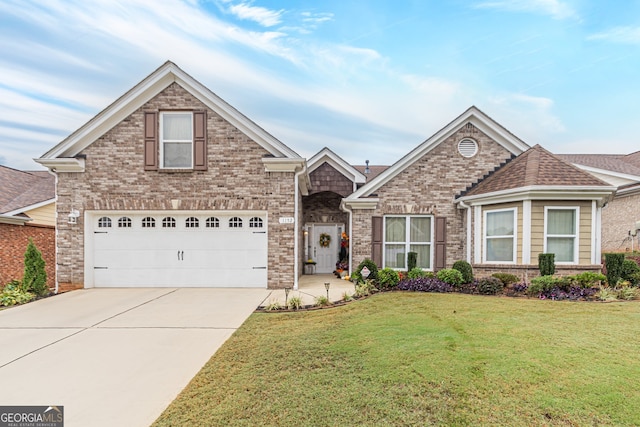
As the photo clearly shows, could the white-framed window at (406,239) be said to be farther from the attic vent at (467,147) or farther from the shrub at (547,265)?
the shrub at (547,265)

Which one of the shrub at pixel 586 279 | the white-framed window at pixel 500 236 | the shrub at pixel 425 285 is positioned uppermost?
the white-framed window at pixel 500 236

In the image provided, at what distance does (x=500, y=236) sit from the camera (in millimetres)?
10766

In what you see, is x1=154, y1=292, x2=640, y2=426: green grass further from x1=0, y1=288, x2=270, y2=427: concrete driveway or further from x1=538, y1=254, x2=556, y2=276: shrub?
x1=538, y1=254, x2=556, y2=276: shrub

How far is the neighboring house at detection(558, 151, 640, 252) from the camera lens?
15914 millimetres

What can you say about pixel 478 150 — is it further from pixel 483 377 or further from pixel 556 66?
pixel 483 377

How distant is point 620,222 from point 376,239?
1344cm

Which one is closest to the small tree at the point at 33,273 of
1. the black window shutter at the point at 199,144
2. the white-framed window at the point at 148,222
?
the white-framed window at the point at 148,222

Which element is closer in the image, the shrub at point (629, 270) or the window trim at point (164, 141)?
the shrub at point (629, 270)

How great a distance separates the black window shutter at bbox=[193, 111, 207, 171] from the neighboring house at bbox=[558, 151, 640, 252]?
18472 mm

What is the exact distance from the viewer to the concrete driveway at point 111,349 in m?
3.73

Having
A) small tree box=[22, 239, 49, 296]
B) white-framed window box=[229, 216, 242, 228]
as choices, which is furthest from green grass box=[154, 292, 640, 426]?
small tree box=[22, 239, 49, 296]

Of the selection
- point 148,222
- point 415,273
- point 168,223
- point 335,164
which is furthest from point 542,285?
point 148,222

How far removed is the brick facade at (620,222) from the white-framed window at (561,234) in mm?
8789

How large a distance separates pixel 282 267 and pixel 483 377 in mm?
7443
